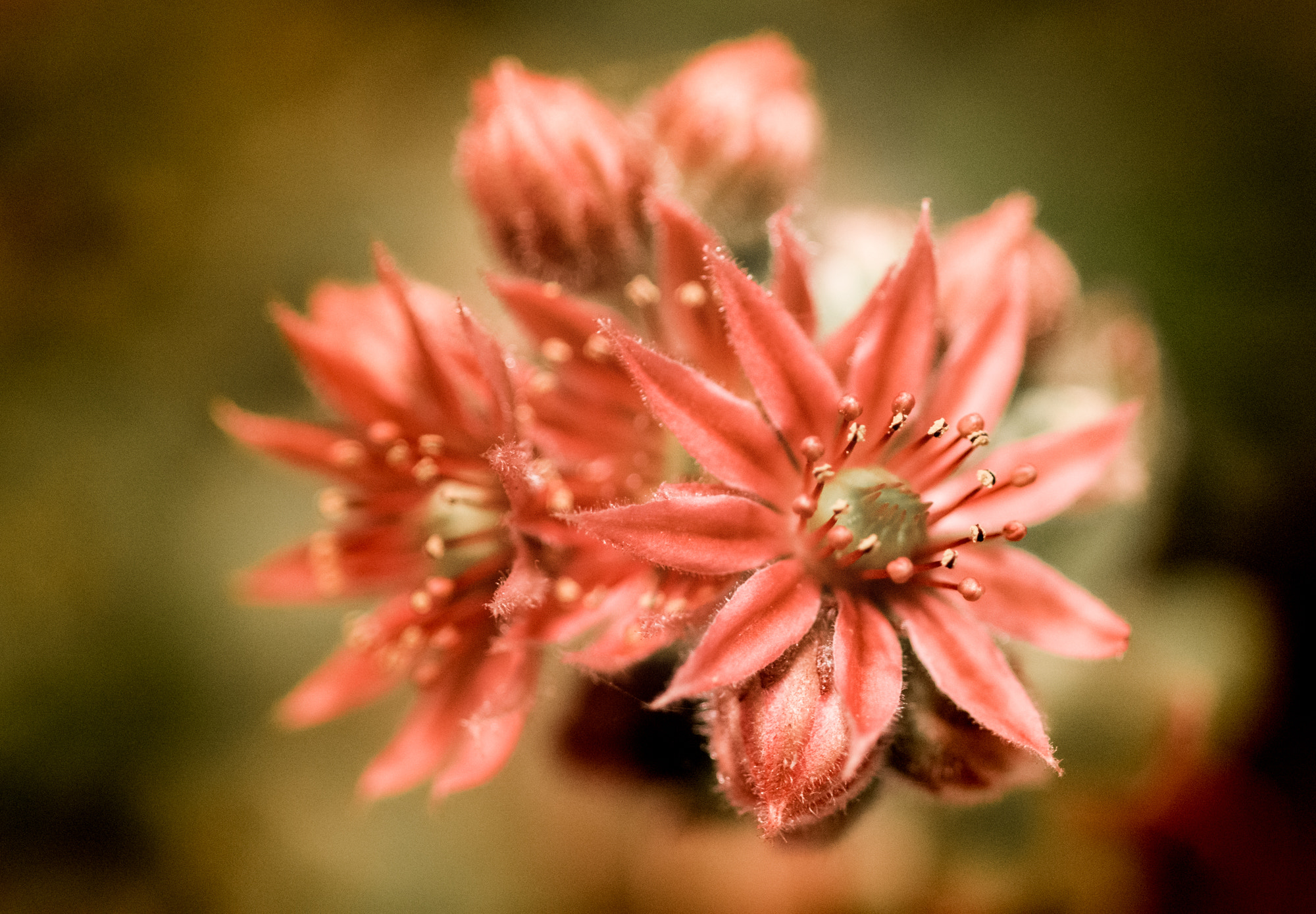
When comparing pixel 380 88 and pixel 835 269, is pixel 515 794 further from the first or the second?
pixel 380 88

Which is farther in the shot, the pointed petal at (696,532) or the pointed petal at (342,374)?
the pointed petal at (342,374)

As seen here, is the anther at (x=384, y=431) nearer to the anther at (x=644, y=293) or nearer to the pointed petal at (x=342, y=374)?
the pointed petal at (x=342, y=374)

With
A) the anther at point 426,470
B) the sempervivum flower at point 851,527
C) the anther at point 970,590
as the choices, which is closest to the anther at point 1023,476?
the sempervivum flower at point 851,527

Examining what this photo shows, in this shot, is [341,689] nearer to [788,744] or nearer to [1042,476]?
[788,744]

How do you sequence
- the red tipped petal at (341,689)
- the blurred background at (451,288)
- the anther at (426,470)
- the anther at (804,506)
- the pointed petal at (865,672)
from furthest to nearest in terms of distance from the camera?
the blurred background at (451,288)
the red tipped petal at (341,689)
the anther at (426,470)
the anther at (804,506)
the pointed petal at (865,672)

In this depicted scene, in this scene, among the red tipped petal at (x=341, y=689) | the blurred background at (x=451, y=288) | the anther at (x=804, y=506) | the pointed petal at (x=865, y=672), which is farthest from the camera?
the blurred background at (x=451, y=288)

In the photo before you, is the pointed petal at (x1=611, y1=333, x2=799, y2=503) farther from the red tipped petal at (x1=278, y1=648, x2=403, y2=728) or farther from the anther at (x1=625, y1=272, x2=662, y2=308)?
→ the red tipped petal at (x1=278, y1=648, x2=403, y2=728)

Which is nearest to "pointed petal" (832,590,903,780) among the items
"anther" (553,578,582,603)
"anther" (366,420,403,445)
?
"anther" (553,578,582,603)
